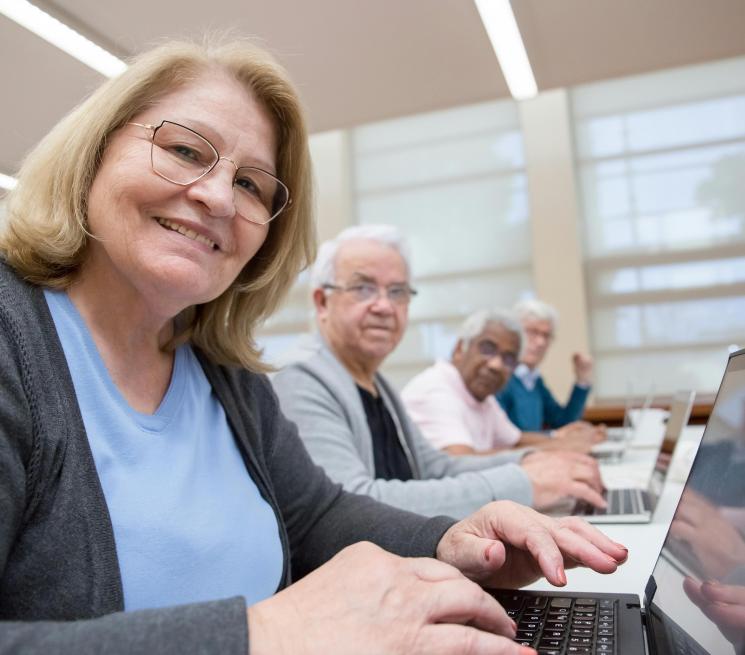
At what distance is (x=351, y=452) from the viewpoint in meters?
1.57

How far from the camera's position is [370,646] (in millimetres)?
535

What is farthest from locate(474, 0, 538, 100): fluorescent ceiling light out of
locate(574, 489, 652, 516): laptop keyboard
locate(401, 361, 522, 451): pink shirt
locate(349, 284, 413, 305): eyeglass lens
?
locate(574, 489, 652, 516): laptop keyboard

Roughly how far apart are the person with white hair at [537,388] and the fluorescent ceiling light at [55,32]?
9.09 feet

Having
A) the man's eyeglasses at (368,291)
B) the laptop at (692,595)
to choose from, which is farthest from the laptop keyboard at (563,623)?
the man's eyeglasses at (368,291)

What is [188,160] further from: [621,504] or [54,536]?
[621,504]

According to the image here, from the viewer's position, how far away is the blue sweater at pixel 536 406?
4.21 meters

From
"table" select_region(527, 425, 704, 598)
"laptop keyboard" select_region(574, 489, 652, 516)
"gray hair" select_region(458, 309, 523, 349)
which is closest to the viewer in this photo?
"table" select_region(527, 425, 704, 598)

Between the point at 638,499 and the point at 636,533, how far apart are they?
34 centimetres

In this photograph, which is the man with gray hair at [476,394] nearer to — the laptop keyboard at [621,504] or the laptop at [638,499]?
the laptop at [638,499]

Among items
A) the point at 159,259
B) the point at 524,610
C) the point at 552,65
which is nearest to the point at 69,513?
the point at 159,259

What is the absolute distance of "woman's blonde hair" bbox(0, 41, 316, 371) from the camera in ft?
2.96

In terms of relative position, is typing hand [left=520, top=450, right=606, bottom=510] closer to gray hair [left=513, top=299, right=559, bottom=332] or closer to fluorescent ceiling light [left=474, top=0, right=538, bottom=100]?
fluorescent ceiling light [left=474, top=0, right=538, bottom=100]

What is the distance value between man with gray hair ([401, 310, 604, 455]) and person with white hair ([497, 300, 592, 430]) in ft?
2.81

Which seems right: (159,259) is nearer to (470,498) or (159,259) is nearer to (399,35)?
(470,498)
